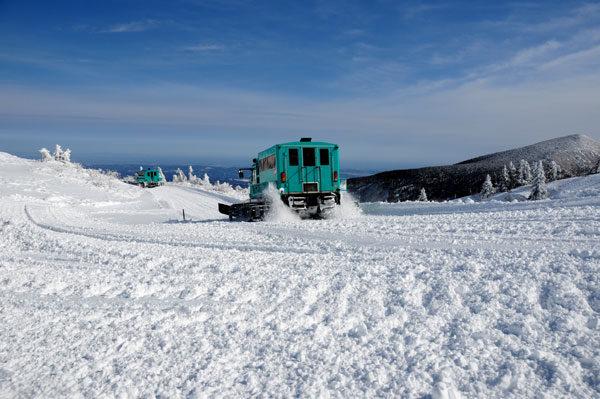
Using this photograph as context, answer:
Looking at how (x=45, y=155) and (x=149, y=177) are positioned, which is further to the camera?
(x=149, y=177)

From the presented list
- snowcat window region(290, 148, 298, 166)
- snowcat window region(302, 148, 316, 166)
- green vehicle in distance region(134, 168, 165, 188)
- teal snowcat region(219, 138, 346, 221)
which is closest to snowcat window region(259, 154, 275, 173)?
teal snowcat region(219, 138, 346, 221)

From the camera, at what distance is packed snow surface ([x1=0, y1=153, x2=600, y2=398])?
11.4ft

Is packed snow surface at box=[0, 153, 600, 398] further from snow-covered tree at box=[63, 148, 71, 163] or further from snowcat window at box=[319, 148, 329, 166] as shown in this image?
snow-covered tree at box=[63, 148, 71, 163]

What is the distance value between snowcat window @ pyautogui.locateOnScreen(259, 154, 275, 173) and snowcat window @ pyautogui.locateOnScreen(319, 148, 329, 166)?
A: 2.03 m

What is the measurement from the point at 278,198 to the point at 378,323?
10870 millimetres

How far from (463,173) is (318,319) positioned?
111 meters

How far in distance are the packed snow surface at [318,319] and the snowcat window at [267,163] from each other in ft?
24.1

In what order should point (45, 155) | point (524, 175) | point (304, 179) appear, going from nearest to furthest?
point (304, 179), point (45, 155), point (524, 175)

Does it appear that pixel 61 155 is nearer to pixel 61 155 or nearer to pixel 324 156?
pixel 61 155

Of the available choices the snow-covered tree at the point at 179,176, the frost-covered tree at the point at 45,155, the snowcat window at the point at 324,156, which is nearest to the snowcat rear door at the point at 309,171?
the snowcat window at the point at 324,156

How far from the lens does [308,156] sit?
15.2 meters

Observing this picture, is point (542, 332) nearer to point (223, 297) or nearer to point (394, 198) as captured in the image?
point (223, 297)

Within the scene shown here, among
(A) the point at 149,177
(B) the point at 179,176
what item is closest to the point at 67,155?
(A) the point at 149,177

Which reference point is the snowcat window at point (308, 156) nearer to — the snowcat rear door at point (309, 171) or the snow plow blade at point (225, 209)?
the snowcat rear door at point (309, 171)
